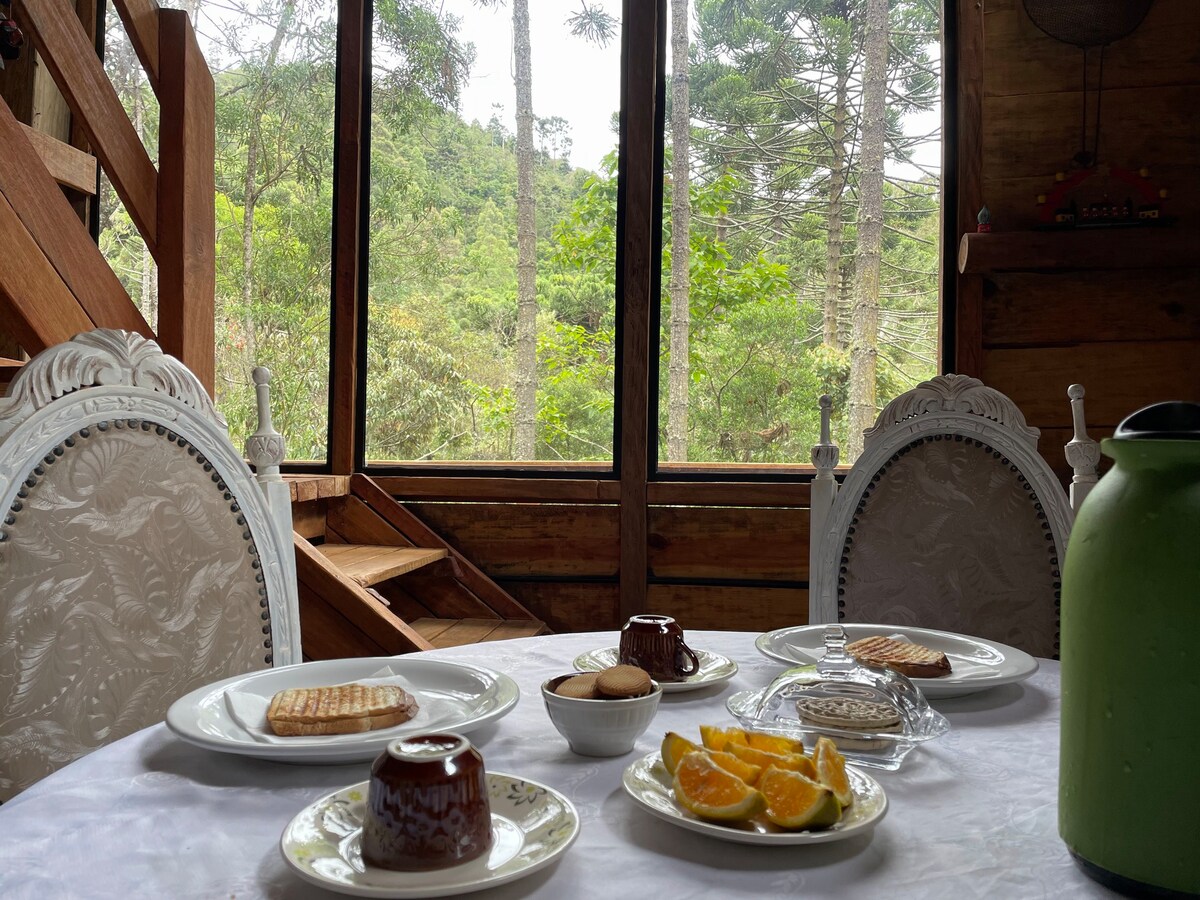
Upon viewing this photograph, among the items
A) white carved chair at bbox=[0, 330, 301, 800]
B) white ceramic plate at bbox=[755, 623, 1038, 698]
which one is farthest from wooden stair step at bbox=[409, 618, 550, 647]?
white ceramic plate at bbox=[755, 623, 1038, 698]

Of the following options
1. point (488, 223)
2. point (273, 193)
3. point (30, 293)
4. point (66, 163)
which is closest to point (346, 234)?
point (488, 223)

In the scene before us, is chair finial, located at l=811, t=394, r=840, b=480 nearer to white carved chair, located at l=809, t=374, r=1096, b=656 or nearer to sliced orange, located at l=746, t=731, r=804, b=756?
white carved chair, located at l=809, t=374, r=1096, b=656

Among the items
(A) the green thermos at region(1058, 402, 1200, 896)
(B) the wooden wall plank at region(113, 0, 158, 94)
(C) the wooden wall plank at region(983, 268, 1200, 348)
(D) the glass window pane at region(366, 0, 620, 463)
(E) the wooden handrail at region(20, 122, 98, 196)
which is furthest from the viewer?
(D) the glass window pane at region(366, 0, 620, 463)

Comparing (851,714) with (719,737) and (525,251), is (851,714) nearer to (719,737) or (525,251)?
(719,737)

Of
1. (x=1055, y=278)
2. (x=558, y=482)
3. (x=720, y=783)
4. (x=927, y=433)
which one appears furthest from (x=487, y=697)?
(x=1055, y=278)

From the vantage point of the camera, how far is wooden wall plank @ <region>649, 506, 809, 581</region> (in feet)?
9.06

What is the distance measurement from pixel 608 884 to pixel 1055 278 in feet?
8.30

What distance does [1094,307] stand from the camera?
102 inches

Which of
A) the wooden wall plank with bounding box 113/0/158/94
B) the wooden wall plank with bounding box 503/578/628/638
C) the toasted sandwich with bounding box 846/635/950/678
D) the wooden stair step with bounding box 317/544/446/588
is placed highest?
the wooden wall plank with bounding box 113/0/158/94

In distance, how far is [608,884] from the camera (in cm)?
54

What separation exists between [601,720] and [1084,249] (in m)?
2.29

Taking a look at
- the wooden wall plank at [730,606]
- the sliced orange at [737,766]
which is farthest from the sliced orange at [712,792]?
the wooden wall plank at [730,606]

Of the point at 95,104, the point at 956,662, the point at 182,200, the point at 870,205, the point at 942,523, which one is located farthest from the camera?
the point at 870,205

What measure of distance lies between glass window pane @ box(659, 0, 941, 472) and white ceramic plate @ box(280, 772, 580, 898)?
2490mm
